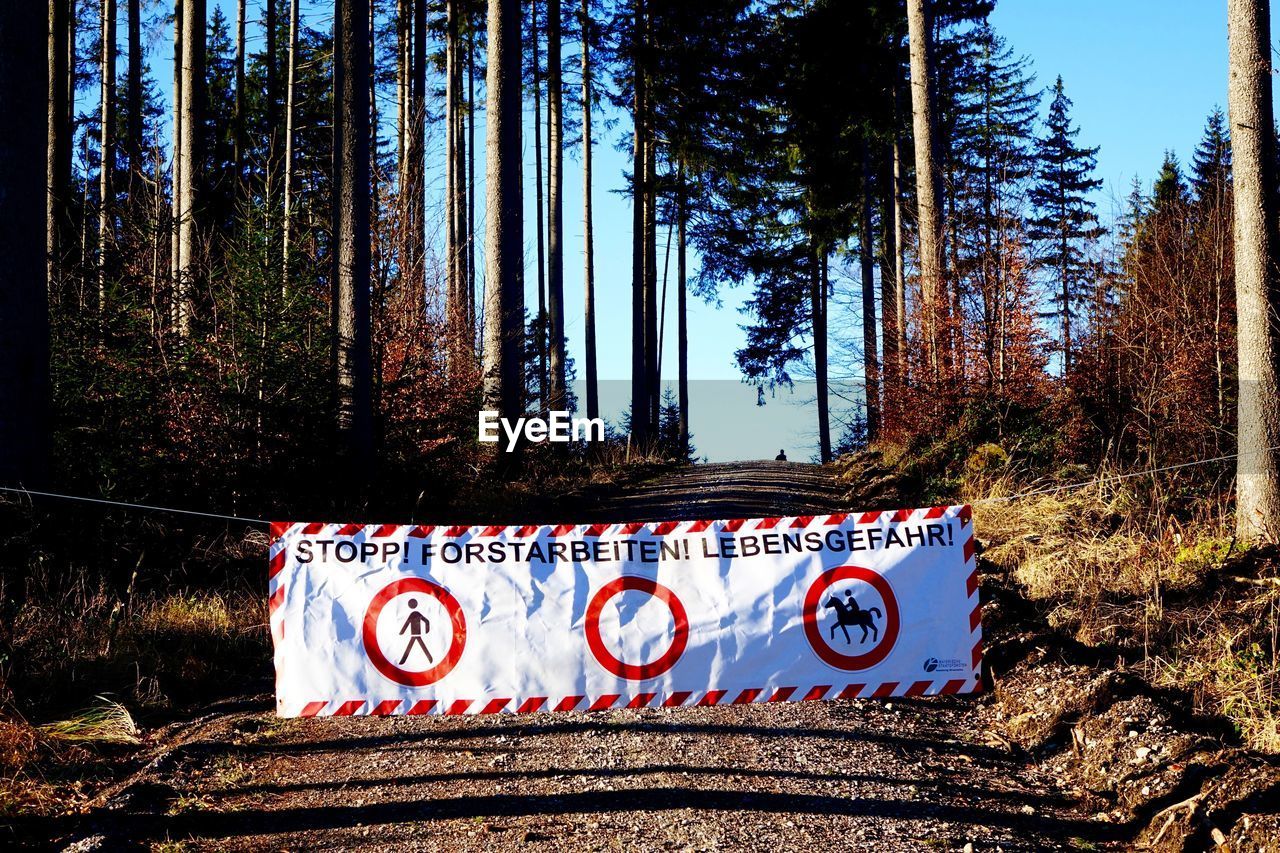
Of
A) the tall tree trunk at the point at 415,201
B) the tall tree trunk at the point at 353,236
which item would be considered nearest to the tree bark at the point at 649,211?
the tall tree trunk at the point at 415,201

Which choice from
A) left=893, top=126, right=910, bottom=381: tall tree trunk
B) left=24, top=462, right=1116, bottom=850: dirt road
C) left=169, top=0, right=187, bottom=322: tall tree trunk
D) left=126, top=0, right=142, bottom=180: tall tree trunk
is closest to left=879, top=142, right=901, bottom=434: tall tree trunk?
left=893, top=126, right=910, bottom=381: tall tree trunk

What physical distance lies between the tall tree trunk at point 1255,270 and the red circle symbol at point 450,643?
26.3ft

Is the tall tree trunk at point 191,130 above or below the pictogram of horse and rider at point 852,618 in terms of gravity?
above

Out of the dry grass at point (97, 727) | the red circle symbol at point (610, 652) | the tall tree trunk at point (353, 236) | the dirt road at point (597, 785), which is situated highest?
the tall tree trunk at point (353, 236)

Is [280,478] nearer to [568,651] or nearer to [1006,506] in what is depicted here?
[568,651]

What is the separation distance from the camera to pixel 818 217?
36906 mm

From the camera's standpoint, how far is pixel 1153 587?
898 cm

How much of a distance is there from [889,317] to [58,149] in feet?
57.0

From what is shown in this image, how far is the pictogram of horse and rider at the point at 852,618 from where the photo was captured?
20.9 feet

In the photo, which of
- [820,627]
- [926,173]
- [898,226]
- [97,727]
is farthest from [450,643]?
[898,226]

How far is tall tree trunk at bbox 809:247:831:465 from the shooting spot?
1619 inches

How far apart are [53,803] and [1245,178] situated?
1134 centimetres

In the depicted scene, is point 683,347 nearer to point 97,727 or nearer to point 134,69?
point 134,69

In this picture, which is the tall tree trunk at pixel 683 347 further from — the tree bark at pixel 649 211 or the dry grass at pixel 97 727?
the dry grass at pixel 97 727
